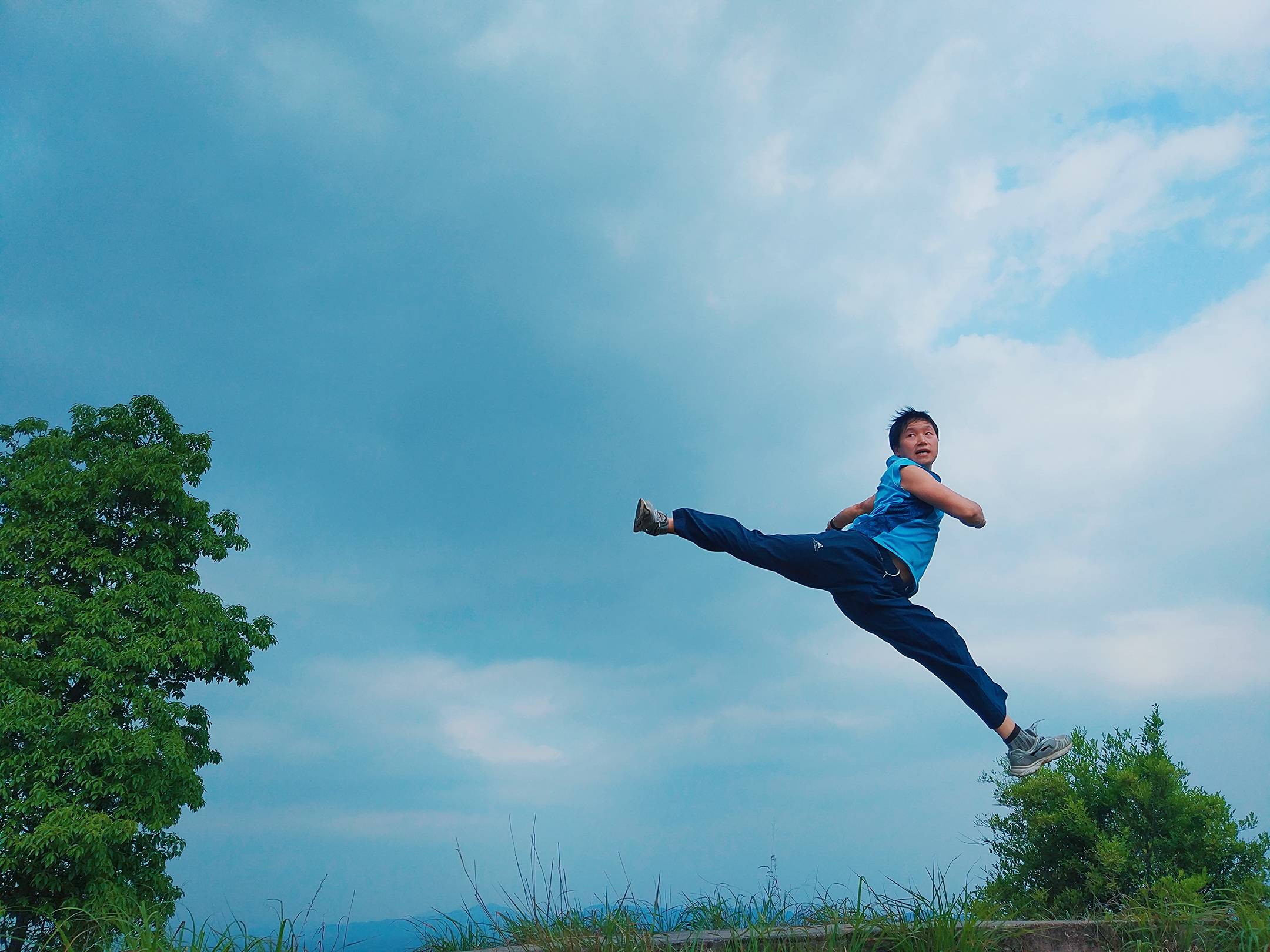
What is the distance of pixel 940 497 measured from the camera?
17.4ft

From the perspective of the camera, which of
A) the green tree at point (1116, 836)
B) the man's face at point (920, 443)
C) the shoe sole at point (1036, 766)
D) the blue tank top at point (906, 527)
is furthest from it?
the green tree at point (1116, 836)

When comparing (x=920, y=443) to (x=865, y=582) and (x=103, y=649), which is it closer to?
(x=865, y=582)

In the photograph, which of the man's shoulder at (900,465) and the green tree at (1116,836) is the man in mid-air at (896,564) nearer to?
the man's shoulder at (900,465)

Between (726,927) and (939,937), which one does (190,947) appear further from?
(939,937)

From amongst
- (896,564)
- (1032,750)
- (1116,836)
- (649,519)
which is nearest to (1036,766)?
(1032,750)

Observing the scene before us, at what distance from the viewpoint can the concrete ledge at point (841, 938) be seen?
167 inches

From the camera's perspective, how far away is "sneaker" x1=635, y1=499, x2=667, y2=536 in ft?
17.6

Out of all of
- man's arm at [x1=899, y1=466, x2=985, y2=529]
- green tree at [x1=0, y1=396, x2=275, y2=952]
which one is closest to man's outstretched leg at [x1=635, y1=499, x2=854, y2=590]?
man's arm at [x1=899, y1=466, x2=985, y2=529]

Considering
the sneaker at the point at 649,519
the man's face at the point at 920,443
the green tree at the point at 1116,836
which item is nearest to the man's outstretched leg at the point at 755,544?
the sneaker at the point at 649,519

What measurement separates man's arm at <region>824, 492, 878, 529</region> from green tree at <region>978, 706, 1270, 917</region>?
5.54 metres

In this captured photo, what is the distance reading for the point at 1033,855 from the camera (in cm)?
1048

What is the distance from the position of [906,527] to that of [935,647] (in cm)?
75

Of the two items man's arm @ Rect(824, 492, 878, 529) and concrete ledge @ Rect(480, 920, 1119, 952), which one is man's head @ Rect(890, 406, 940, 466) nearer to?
man's arm @ Rect(824, 492, 878, 529)

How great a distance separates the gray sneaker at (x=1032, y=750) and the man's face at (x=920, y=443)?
175cm
